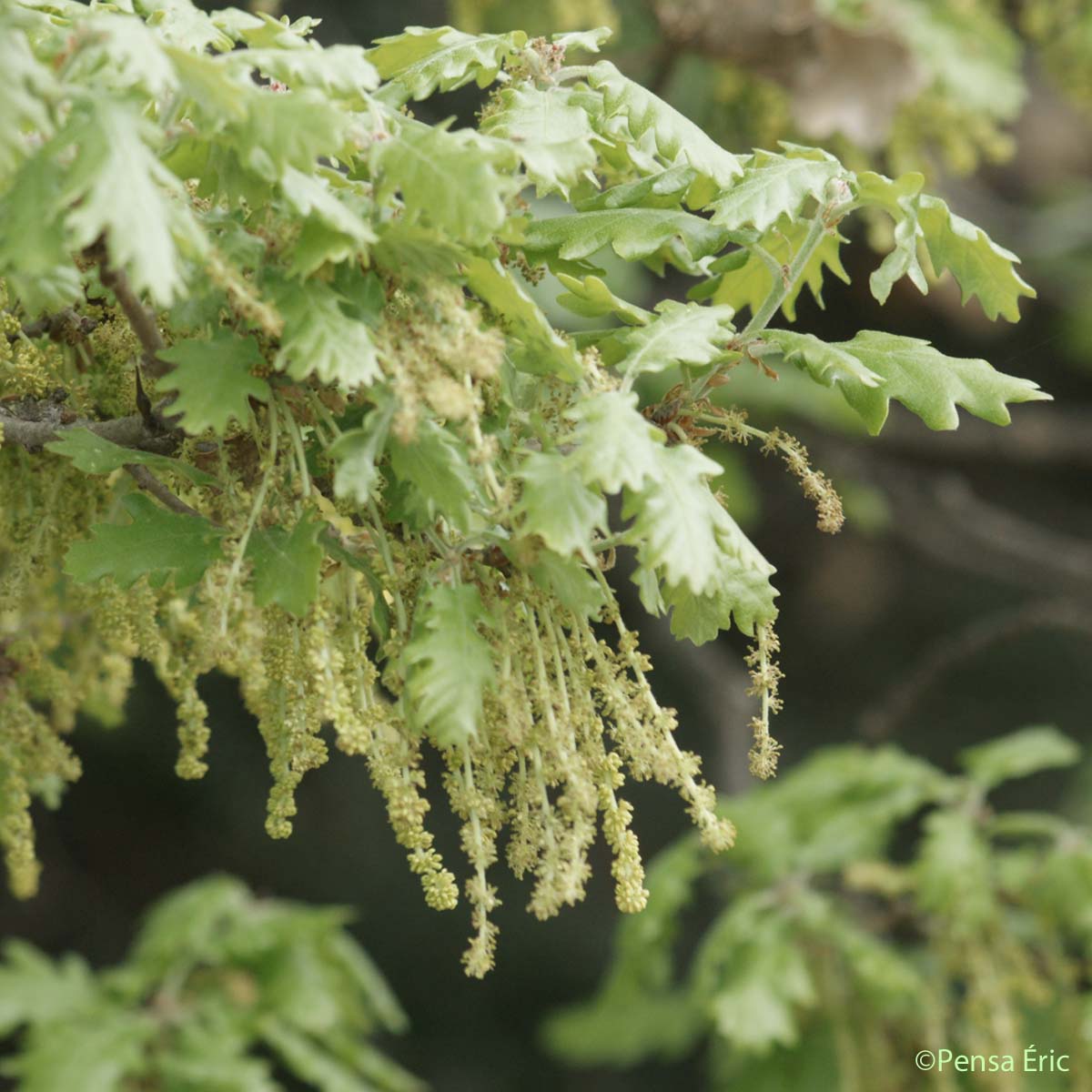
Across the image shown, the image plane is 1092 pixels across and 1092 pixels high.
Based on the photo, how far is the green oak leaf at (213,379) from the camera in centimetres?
108

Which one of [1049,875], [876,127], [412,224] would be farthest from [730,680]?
[412,224]

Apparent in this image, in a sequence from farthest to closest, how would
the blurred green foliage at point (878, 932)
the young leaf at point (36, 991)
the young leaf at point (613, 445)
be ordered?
the blurred green foliage at point (878, 932), the young leaf at point (36, 991), the young leaf at point (613, 445)

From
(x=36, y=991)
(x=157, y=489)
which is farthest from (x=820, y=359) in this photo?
(x=36, y=991)

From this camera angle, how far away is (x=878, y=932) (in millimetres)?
2773

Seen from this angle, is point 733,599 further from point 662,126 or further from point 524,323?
point 662,126

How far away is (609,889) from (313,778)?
1.22 meters

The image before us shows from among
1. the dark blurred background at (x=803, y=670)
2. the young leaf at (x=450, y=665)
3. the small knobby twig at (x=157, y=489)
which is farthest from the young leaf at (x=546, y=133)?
the dark blurred background at (x=803, y=670)

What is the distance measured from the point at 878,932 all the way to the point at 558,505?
2.05m

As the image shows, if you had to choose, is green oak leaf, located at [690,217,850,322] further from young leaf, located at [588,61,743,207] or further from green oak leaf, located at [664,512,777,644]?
green oak leaf, located at [664,512,777,644]

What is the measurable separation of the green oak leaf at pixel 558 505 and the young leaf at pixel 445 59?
469 mm

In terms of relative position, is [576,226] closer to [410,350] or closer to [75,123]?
[410,350]

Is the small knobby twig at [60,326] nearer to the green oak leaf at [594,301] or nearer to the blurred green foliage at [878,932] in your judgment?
the green oak leaf at [594,301]

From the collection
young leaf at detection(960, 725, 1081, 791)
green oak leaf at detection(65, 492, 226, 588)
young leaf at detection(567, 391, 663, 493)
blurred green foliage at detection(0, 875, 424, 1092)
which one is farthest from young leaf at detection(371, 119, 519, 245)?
young leaf at detection(960, 725, 1081, 791)

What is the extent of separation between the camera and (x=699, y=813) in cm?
115
